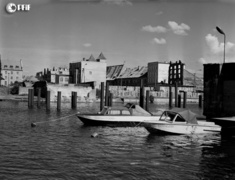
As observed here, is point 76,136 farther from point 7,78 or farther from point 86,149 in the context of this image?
point 7,78

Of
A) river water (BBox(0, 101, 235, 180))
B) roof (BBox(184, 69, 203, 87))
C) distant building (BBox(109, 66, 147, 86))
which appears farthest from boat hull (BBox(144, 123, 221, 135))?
distant building (BBox(109, 66, 147, 86))

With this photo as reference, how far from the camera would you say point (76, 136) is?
24344 mm

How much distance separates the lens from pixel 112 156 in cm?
1728

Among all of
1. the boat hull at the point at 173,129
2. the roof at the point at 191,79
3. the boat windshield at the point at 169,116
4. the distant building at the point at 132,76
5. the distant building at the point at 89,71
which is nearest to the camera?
the boat hull at the point at 173,129

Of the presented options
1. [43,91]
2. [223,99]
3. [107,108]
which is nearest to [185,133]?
[107,108]

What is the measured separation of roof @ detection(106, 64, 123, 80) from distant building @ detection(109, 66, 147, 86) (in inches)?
106

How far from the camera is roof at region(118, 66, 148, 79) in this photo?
5151 inches

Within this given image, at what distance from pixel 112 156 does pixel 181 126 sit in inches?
362

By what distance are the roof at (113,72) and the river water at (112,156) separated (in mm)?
115041

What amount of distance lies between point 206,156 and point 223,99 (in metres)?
17.8

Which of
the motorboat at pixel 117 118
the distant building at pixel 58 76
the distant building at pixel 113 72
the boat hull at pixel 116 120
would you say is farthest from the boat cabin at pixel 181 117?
the distant building at pixel 113 72

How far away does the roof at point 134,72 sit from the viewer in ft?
429

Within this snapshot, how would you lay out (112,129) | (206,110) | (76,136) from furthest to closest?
(206,110)
(112,129)
(76,136)

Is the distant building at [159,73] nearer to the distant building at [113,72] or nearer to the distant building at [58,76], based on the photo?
the distant building at [113,72]
